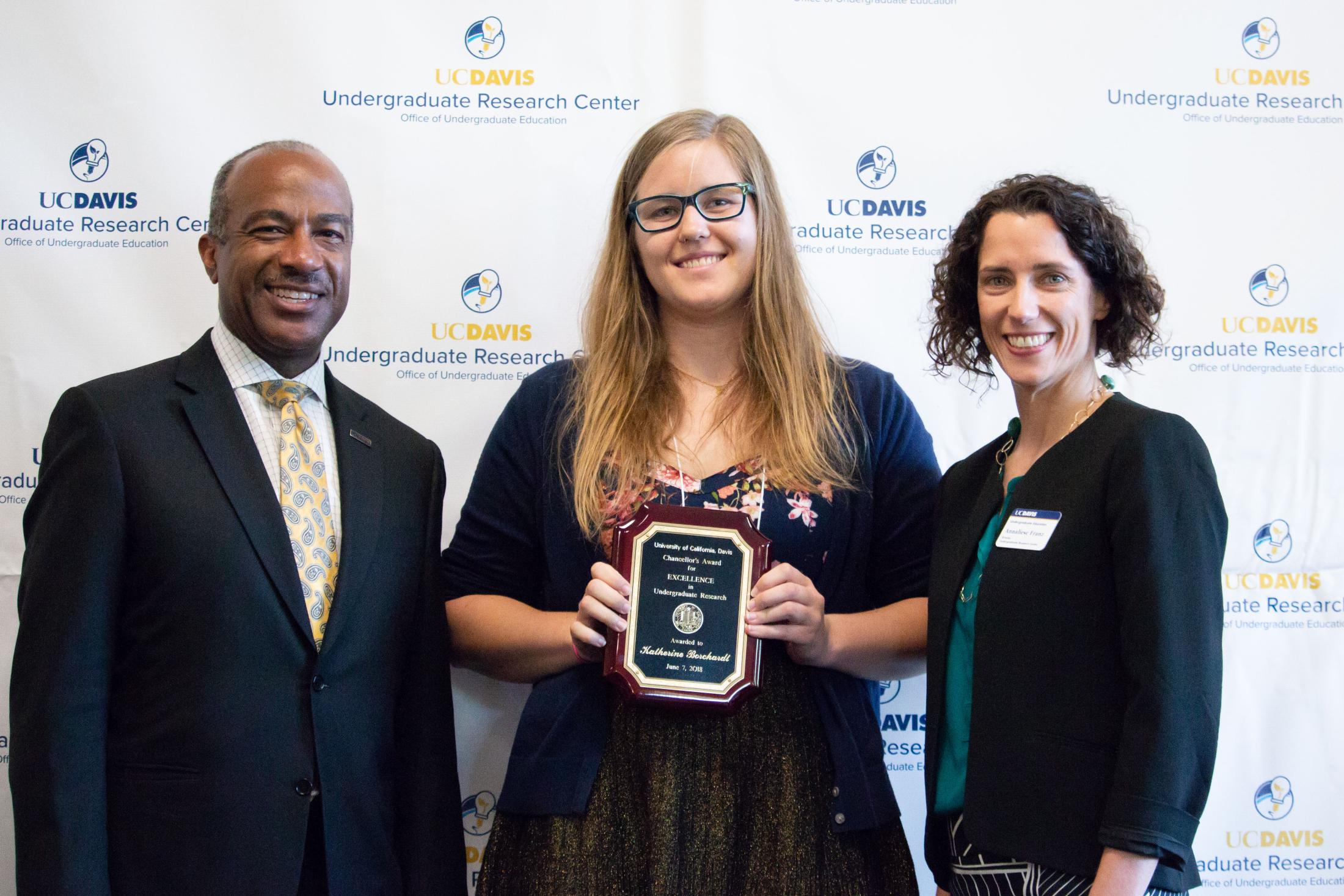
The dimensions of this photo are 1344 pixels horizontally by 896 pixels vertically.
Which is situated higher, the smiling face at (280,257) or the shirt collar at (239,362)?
the smiling face at (280,257)

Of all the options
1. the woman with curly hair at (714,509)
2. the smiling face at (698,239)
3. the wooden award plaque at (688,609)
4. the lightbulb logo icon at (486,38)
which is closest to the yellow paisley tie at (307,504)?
the woman with curly hair at (714,509)

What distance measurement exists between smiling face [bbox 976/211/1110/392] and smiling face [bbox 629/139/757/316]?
478 mm

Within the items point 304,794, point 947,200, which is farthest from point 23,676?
point 947,200

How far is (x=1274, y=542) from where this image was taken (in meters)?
2.68

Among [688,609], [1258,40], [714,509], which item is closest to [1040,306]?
[714,509]

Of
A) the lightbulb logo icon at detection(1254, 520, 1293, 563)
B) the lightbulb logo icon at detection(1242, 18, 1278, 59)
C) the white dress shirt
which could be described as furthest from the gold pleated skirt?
the lightbulb logo icon at detection(1242, 18, 1278, 59)

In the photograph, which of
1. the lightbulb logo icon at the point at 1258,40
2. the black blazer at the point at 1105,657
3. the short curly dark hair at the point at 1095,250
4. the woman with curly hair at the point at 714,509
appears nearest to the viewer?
the black blazer at the point at 1105,657

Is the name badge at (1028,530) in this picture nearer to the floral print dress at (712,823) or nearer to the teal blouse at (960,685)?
the teal blouse at (960,685)

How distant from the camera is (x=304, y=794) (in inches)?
67.9

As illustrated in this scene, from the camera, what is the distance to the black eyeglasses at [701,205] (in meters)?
2.01

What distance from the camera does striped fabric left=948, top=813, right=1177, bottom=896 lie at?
5.07ft

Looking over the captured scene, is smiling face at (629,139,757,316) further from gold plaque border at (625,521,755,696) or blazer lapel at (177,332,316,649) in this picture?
blazer lapel at (177,332,316,649)

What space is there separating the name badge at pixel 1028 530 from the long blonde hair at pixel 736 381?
0.38 metres

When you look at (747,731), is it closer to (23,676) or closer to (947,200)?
(23,676)
